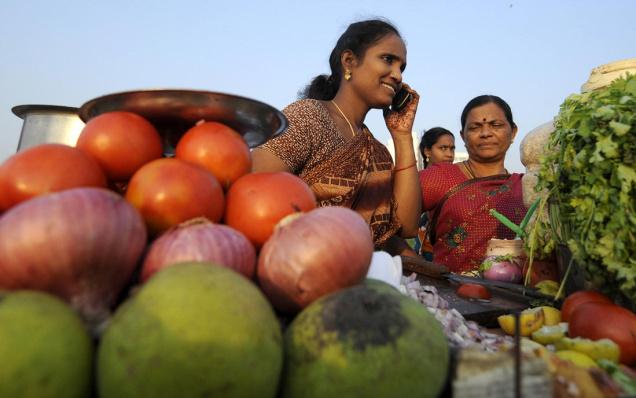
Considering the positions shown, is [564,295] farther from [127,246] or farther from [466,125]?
[466,125]

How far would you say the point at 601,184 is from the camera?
1689mm

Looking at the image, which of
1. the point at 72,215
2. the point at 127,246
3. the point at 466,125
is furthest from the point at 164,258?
the point at 466,125

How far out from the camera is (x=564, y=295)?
2.04 meters

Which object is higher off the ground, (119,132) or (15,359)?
(119,132)

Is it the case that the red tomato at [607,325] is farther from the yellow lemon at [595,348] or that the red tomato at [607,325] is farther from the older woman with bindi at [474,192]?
the older woman with bindi at [474,192]

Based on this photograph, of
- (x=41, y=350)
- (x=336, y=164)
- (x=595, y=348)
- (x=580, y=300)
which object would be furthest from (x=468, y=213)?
(x=41, y=350)

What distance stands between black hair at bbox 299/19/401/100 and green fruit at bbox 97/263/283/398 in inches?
113

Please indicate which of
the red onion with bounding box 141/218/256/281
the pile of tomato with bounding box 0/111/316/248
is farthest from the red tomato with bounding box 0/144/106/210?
the red onion with bounding box 141/218/256/281

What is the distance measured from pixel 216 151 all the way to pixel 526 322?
4.32ft

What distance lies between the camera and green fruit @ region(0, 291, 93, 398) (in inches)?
26.5

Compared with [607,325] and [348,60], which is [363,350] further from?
[348,60]

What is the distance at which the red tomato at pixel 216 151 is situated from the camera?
1.20 metres

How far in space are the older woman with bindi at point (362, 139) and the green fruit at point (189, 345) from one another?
1976mm

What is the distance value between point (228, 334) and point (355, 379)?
243mm
